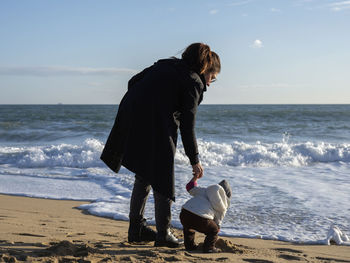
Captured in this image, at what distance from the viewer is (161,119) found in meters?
2.68

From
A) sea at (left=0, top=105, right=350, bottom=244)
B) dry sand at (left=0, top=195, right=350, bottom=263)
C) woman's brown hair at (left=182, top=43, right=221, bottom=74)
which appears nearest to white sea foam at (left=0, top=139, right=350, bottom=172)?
sea at (left=0, top=105, right=350, bottom=244)

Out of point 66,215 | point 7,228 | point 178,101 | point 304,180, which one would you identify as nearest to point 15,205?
point 66,215

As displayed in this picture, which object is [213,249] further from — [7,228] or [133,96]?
[7,228]

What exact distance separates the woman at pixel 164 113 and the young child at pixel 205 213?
161 millimetres

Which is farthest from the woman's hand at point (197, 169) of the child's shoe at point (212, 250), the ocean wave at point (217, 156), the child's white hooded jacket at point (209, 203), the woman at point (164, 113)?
the ocean wave at point (217, 156)

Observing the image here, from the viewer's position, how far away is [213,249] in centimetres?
283

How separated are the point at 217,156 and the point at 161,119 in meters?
7.09

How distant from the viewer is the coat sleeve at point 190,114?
8.59 feet

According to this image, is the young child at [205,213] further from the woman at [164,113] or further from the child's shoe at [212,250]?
the woman at [164,113]

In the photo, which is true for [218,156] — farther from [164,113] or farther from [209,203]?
[164,113]

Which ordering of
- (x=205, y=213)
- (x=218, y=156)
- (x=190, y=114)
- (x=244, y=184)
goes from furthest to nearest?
(x=218, y=156), (x=244, y=184), (x=205, y=213), (x=190, y=114)

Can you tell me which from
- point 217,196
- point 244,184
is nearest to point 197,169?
point 217,196

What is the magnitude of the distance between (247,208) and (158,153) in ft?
7.40

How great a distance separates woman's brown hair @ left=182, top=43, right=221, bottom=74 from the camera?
8.80 feet
